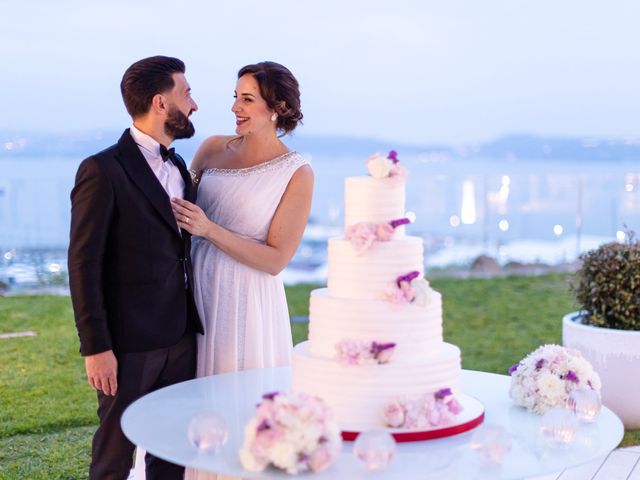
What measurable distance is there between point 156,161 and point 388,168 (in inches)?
48.5

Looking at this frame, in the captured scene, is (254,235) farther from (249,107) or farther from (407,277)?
(407,277)

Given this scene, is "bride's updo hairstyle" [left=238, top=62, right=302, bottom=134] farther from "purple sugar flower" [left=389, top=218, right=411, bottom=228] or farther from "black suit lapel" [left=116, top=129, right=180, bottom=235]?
"purple sugar flower" [left=389, top=218, right=411, bottom=228]

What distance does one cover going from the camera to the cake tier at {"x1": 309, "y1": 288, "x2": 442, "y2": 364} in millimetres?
3143

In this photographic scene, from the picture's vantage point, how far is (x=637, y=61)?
18203 millimetres

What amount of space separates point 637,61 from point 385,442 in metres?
17.2

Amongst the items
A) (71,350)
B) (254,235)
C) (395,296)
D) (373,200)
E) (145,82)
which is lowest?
(71,350)

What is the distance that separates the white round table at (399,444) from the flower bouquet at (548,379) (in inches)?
2.3

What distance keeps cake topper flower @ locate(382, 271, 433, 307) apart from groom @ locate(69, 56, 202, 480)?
1.12 m

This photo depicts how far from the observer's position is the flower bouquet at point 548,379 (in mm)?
3412

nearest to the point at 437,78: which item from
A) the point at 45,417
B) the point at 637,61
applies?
the point at 637,61

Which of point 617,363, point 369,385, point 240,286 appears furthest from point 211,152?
point 617,363

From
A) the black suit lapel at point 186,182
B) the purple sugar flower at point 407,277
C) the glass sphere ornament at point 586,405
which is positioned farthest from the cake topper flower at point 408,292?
the black suit lapel at point 186,182

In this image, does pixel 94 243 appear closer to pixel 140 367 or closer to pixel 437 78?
pixel 140 367

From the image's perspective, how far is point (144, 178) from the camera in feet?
12.4
